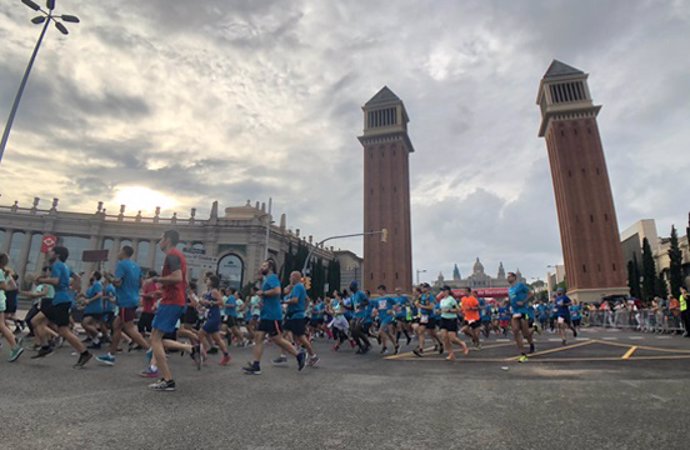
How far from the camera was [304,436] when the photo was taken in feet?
10.4

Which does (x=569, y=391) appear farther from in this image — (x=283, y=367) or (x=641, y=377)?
(x=283, y=367)

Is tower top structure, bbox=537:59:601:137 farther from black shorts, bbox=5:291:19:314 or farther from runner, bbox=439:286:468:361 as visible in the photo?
black shorts, bbox=5:291:19:314

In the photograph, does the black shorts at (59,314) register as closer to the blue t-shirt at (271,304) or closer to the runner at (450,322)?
the blue t-shirt at (271,304)

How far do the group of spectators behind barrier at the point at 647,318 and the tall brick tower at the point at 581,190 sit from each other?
3010 centimetres

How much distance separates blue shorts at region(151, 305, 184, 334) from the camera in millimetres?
5203

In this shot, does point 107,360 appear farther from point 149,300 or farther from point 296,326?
point 296,326

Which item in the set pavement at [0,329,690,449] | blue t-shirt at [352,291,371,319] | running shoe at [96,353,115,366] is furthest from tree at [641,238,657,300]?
running shoe at [96,353,115,366]

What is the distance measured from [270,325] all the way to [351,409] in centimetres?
313

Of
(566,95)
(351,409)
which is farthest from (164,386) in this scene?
(566,95)

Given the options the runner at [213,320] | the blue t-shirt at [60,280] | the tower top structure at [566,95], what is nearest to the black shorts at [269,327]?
the runner at [213,320]

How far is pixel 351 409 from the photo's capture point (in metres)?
4.09

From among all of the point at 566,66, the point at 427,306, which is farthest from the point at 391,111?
the point at 427,306

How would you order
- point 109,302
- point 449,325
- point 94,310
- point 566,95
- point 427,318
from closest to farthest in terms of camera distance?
point 449,325 < point 94,310 < point 427,318 < point 109,302 < point 566,95

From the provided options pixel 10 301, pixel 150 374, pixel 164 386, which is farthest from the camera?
pixel 10 301
